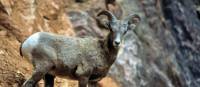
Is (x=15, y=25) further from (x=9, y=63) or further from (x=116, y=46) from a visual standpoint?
(x=116, y=46)

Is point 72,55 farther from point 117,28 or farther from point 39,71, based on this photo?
point 117,28

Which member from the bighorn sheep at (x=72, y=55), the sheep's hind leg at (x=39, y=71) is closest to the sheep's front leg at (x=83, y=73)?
the bighorn sheep at (x=72, y=55)

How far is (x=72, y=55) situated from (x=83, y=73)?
358 mm

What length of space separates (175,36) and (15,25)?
8.30 m

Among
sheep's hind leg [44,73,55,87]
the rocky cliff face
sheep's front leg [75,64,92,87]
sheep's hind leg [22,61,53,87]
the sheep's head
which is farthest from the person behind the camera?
the rocky cliff face

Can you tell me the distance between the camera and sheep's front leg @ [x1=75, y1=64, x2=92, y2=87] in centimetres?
806

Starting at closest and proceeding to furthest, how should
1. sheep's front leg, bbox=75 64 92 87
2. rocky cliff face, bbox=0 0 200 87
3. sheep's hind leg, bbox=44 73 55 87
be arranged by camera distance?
sheep's front leg, bbox=75 64 92 87
sheep's hind leg, bbox=44 73 55 87
rocky cliff face, bbox=0 0 200 87

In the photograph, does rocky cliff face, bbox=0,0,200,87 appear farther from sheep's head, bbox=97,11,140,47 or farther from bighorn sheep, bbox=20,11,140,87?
sheep's head, bbox=97,11,140,47

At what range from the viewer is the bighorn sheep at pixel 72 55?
7914 millimetres

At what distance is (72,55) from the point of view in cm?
818

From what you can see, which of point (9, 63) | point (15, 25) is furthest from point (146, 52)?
point (9, 63)

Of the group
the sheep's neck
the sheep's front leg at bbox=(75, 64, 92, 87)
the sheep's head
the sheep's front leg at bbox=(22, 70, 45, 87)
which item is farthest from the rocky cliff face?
the sheep's head

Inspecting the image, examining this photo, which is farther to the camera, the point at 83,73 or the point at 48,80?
the point at 48,80

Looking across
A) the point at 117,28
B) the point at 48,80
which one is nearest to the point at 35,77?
the point at 48,80
